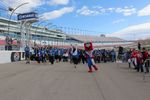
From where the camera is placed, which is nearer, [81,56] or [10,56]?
[81,56]

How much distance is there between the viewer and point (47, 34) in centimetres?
10738

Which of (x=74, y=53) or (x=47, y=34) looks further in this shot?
(x=47, y=34)

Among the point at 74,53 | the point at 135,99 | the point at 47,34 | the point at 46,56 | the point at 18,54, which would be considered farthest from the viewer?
the point at 47,34

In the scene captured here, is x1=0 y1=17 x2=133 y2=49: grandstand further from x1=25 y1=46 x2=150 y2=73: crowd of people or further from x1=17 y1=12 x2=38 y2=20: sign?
x1=25 y1=46 x2=150 y2=73: crowd of people

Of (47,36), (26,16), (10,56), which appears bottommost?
(10,56)

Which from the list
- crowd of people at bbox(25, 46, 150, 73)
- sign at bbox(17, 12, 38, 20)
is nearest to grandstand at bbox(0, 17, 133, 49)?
sign at bbox(17, 12, 38, 20)

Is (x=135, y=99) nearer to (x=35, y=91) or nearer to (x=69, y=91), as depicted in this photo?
(x=69, y=91)

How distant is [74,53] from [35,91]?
15083mm

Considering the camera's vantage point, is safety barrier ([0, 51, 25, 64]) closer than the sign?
Yes

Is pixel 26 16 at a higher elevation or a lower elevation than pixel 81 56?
higher

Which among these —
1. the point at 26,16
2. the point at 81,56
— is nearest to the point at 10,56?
the point at 81,56

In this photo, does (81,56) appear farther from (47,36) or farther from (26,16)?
(47,36)

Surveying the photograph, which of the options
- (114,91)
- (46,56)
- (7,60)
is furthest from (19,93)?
(7,60)

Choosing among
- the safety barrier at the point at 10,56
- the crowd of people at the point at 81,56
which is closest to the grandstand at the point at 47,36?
the safety barrier at the point at 10,56
